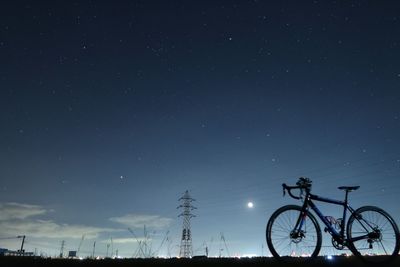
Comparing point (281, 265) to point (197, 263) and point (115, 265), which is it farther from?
point (115, 265)

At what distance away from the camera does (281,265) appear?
841 cm

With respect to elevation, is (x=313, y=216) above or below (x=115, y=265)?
above

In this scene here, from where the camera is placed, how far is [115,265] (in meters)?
9.04

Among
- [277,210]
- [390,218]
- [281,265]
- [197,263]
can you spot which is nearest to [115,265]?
[197,263]

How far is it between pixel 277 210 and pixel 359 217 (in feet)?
6.14

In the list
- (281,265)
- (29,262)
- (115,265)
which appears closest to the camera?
(281,265)

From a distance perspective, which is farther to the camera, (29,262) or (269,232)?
(269,232)

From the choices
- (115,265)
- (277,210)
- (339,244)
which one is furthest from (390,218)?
(115,265)

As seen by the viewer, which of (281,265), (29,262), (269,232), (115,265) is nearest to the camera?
(281,265)

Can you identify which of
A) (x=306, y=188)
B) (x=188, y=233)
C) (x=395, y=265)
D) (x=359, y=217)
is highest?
(x=188, y=233)

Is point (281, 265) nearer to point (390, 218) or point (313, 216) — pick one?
point (313, 216)

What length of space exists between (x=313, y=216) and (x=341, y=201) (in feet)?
2.39

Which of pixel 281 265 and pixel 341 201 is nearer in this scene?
pixel 281 265

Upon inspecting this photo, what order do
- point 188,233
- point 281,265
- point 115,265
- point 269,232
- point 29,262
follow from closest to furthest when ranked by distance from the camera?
1. point 281,265
2. point 115,265
3. point 29,262
4. point 269,232
5. point 188,233
